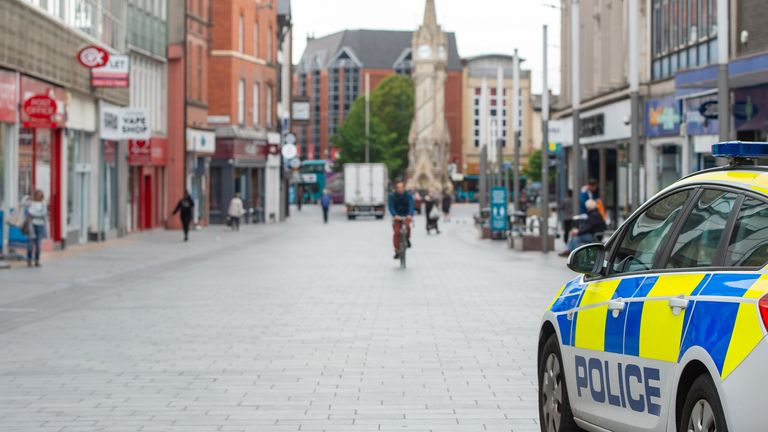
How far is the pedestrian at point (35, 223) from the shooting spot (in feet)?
97.0

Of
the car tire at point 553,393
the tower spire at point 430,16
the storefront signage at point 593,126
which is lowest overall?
the car tire at point 553,393

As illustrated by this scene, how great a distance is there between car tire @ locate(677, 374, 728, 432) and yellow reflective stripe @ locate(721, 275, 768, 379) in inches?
5.7

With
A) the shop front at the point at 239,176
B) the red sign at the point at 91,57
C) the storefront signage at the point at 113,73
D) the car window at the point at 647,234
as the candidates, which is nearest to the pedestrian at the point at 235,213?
the shop front at the point at 239,176

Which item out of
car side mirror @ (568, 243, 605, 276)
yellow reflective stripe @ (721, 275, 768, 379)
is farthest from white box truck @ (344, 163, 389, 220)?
yellow reflective stripe @ (721, 275, 768, 379)

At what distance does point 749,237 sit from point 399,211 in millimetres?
25018

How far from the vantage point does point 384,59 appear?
185500 millimetres

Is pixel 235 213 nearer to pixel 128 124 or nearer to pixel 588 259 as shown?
pixel 128 124

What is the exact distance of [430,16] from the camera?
150250 millimetres

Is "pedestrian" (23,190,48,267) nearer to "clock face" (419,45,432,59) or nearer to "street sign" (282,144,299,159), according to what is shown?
"street sign" (282,144,299,159)

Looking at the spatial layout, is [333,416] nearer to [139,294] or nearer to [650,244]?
[650,244]

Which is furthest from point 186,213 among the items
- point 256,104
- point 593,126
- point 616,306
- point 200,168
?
point 616,306

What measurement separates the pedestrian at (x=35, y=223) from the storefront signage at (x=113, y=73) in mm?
11364

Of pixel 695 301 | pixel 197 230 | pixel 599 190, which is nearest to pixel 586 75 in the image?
pixel 599 190

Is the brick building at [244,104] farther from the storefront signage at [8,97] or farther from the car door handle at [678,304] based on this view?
the car door handle at [678,304]
